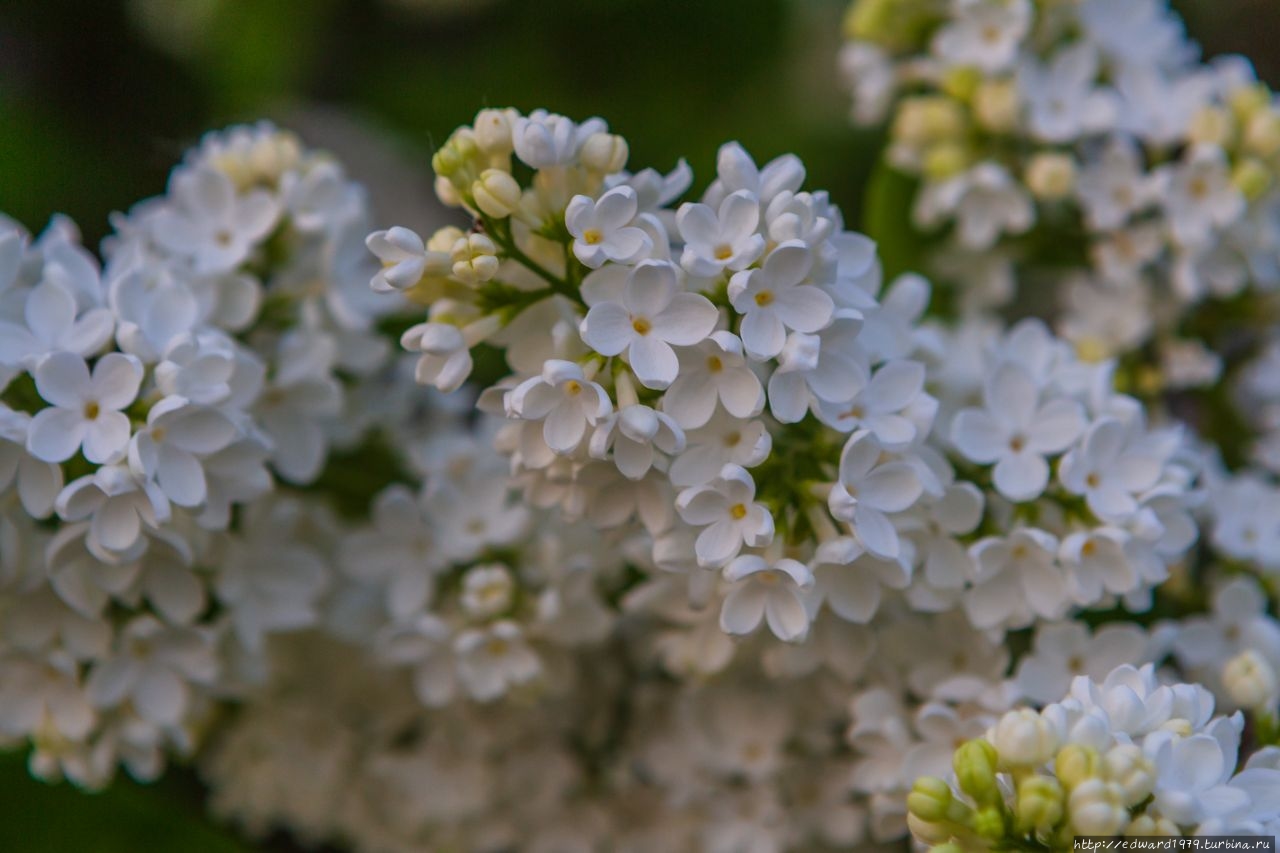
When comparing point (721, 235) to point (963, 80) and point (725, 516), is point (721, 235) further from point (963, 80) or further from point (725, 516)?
point (963, 80)

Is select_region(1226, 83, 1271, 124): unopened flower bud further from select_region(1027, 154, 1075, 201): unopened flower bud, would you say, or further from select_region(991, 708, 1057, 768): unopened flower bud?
select_region(991, 708, 1057, 768): unopened flower bud

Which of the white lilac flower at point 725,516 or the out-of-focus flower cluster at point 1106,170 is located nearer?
the white lilac flower at point 725,516

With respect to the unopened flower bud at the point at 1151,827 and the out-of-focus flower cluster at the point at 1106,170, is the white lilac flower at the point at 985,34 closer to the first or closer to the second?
the out-of-focus flower cluster at the point at 1106,170

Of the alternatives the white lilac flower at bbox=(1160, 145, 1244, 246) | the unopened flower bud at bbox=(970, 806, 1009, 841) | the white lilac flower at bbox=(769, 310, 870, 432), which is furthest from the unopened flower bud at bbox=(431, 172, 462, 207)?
the white lilac flower at bbox=(1160, 145, 1244, 246)

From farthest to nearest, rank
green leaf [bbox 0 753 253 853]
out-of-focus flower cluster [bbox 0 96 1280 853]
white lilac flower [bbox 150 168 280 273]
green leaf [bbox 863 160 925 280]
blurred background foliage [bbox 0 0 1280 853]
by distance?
blurred background foliage [bbox 0 0 1280 853] < green leaf [bbox 863 160 925 280] < green leaf [bbox 0 753 253 853] < white lilac flower [bbox 150 168 280 273] < out-of-focus flower cluster [bbox 0 96 1280 853]

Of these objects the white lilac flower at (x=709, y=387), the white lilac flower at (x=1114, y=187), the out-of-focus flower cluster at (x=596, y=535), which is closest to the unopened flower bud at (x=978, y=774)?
the out-of-focus flower cluster at (x=596, y=535)

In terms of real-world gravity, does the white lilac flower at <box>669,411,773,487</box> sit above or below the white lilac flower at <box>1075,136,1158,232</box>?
below
